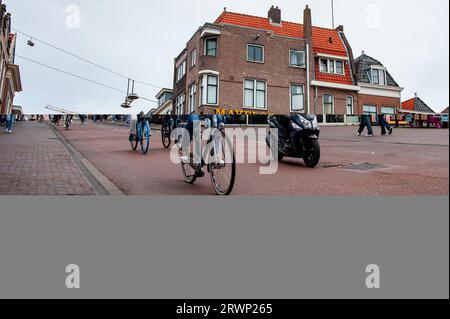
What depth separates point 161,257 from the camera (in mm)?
1282

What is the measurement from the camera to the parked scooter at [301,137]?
547cm

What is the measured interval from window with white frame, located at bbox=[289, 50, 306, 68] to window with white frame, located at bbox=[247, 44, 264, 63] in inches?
83.4

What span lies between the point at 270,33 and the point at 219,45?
12.1ft

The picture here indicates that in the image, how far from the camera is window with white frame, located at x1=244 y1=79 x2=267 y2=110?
19906 millimetres

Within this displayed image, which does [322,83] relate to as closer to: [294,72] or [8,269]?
[294,72]

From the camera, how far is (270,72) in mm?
20422

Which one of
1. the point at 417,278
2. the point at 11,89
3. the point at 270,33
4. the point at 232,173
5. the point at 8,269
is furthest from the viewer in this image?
the point at 11,89

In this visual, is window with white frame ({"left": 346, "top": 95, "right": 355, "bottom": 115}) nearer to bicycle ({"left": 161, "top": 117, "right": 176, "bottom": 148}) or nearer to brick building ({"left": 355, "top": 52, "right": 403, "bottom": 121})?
brick building ({"left": 355, "top": 52, "right": 403, "bottom": 121})

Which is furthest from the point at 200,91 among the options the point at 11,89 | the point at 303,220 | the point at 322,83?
the point at 303,220

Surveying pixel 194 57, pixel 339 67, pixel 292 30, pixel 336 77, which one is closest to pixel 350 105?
pixel 336 77

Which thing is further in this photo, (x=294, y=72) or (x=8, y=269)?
(x=294, y=72)

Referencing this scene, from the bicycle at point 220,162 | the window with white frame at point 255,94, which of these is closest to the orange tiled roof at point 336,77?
the window with white frame at point 255,94

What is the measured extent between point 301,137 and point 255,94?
14965 millimetres

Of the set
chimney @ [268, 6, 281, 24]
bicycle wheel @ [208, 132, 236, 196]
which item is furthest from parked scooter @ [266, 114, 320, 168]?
chimney @ [268, 6, 281, 24]
